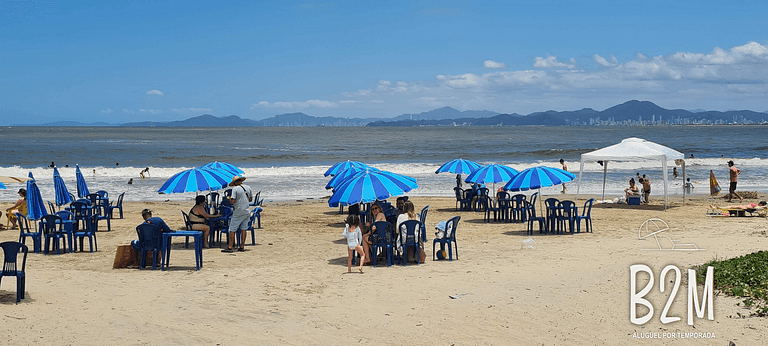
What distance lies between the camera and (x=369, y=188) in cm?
1123

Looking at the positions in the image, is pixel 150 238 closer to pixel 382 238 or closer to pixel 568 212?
pixel 382 238

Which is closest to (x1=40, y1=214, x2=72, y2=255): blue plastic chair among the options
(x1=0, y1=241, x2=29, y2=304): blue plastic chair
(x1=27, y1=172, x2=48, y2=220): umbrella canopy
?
(x1=27, y1=172, x2=48, y2=220): umbrella canopy

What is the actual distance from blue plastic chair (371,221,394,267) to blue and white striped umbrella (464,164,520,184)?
21.9ft

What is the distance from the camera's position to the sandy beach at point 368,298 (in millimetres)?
6156

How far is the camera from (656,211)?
1730 centimetres

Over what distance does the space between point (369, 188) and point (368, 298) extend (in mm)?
3699

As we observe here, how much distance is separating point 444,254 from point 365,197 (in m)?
1.73

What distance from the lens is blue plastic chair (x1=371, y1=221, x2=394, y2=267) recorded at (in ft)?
32.9

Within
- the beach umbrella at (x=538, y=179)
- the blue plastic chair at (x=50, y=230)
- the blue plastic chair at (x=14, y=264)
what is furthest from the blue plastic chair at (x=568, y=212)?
the blue plastic chair at (x=14, y=264)

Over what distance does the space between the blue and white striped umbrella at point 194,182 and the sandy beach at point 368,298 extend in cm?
132

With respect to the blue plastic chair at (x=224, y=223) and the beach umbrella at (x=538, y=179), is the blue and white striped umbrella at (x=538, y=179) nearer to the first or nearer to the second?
the beach umbrella at (x=538, y=179)

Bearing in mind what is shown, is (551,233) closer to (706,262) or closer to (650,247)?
(650,247)

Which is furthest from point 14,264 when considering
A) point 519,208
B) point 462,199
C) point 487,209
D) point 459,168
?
point 462,199

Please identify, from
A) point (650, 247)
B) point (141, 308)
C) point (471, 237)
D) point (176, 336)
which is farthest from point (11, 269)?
point (650, 247)
